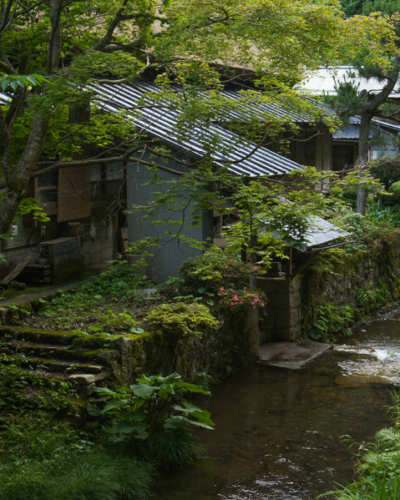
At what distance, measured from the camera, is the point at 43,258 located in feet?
46.4

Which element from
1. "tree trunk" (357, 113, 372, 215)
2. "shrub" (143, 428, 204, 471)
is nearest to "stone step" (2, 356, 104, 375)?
"shrub" (143, 428, 204, 471)

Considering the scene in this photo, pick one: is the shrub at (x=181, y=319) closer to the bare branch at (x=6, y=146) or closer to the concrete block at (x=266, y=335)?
the bare branch at (x=6, y=146)

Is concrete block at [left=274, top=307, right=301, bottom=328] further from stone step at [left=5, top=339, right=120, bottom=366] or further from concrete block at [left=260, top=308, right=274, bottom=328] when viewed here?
stone step at [left=5, top=339, right=120, bottom=366]

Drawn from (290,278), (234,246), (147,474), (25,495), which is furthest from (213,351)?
(25,495)

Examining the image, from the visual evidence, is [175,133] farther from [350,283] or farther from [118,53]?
[350,283]

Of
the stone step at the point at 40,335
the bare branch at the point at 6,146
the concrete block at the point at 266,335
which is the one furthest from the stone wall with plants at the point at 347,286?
the bare branch at the point at 6,146

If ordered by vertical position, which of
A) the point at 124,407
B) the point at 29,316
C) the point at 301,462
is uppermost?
the point at 29,316

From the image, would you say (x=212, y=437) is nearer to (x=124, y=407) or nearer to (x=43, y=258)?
(x=124, y=407)

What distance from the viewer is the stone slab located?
12.8m

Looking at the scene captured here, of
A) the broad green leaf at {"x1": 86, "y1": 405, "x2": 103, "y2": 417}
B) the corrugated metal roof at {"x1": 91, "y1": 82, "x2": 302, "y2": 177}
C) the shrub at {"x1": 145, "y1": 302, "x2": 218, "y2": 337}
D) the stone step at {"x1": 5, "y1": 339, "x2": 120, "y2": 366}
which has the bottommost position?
the broad green leaf at {"x1": 86, "y1": 405, "x2": 103, "y2": 417}

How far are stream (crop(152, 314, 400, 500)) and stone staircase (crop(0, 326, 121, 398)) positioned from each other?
5.95 ft

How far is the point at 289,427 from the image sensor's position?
9.71 meters

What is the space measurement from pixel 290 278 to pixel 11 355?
6999mm

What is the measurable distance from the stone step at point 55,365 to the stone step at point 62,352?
4.6 inches
